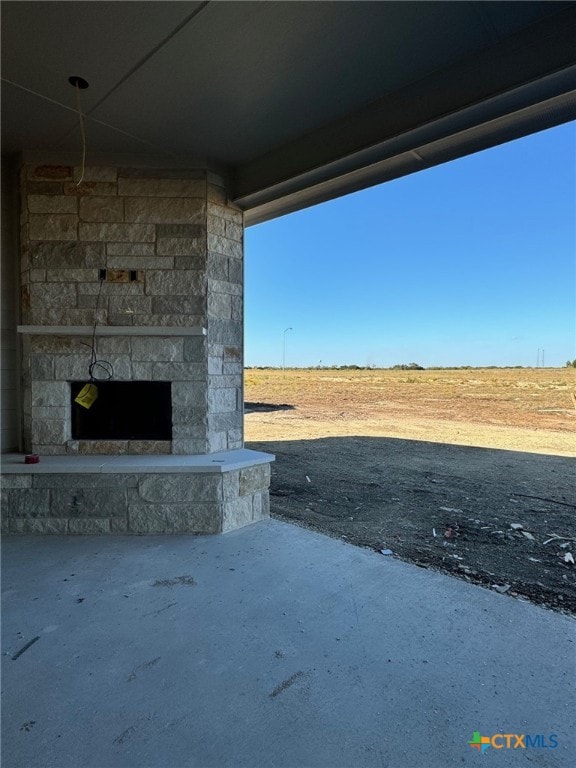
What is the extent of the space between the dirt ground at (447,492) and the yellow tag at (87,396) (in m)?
1.82

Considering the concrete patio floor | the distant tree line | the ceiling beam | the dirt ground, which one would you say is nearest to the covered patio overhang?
the ceiling beam

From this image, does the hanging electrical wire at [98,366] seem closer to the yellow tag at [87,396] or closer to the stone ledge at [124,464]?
the yellow tag at [87,396]

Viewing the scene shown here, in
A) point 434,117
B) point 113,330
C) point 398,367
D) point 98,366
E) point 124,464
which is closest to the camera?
point 434,117

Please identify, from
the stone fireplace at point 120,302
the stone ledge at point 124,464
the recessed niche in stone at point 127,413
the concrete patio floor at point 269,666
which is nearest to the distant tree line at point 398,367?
the recessed niche in stone at point 127,413

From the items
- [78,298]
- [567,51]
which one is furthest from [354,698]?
[78,298]

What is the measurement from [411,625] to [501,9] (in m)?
2.66

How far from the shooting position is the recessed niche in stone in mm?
3008

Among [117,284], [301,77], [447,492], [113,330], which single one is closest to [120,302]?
[117,284]

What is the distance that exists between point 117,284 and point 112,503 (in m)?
1.59

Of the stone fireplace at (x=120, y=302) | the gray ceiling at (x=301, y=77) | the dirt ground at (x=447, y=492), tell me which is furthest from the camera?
the stone fireplace at (x=120, y=302)

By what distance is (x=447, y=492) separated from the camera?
432 centimetres

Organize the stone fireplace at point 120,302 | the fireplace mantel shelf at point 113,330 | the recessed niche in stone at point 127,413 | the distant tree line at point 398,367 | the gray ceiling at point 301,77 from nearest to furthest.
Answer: the gray ceiling at point 301,77, the fireplace mantel shelf at point 113,330, the stone fireplace at point 120,302, the recessed niche in stone at point 127,413, the distant tree line at point 398,367

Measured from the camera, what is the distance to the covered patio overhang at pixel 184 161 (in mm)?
1702

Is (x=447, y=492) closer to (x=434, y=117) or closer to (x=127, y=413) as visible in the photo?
(x=127, y=413)
